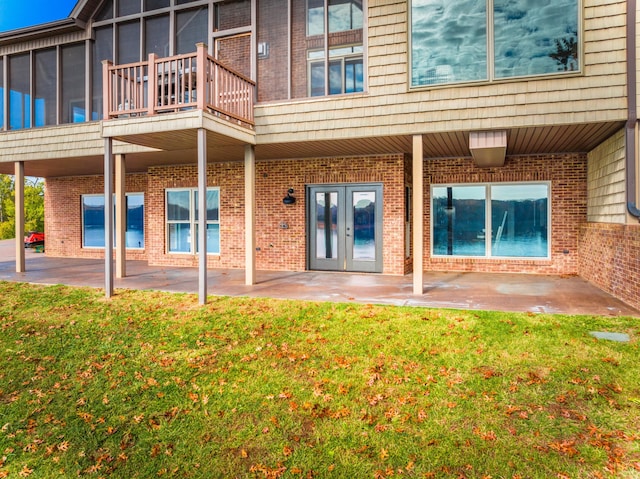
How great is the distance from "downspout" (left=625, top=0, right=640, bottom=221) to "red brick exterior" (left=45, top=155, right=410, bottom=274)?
4188mm

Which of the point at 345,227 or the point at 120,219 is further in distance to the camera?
the point at 345,227

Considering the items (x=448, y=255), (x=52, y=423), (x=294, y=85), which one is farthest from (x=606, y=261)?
(x=52, y=423)

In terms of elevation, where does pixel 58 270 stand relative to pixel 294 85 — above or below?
below

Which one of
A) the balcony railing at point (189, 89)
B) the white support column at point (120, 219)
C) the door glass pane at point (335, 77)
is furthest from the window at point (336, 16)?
the white support column at point (120, 219)

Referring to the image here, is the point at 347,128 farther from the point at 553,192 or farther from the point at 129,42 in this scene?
the point at 129,42

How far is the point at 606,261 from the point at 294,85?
21.3ft

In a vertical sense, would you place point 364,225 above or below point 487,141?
below

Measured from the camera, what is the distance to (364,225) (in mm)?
9953

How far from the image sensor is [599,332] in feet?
16.5

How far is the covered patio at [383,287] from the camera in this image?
Result: 20.8ft

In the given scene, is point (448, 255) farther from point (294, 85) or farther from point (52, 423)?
point (52, 423)

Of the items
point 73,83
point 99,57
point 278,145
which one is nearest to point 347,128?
point 278,145

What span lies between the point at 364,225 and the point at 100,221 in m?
9.07

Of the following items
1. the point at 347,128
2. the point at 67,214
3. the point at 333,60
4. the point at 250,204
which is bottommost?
the point at 250,204
